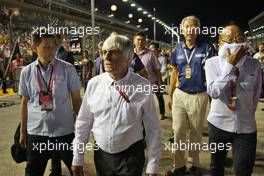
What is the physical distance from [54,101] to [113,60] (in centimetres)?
120

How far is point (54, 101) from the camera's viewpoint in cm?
355

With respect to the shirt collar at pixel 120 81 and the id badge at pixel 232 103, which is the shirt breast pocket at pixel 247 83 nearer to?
the id badge at pixel 232 103

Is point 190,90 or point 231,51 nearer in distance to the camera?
point 231,51

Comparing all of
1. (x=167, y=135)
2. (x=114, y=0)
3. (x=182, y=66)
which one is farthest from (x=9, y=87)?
(x=114, y=0)

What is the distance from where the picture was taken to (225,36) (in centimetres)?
330

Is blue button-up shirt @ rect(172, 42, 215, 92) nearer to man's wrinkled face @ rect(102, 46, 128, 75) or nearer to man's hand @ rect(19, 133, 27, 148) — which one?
man's hand @ rect(19, 133, 27, 148)

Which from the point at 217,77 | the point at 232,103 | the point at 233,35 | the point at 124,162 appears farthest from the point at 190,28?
the point at 124,162

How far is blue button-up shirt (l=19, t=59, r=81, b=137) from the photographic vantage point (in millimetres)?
3521

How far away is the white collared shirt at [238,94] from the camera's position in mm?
3238

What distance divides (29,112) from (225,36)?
6.51ft

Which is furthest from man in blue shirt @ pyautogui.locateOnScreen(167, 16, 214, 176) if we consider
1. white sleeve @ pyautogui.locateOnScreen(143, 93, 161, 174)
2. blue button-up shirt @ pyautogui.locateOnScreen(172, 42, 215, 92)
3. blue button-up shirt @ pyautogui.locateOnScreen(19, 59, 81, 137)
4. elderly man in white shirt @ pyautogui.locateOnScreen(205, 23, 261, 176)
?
white sleeve @ pyautogui.locateOnScreen(143, 93, 161, 174)

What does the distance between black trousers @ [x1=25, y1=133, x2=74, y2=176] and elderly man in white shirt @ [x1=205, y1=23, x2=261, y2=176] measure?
1448 millimetres

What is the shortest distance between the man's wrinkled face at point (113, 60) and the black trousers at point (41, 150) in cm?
126

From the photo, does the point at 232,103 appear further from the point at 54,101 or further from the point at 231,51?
the point at 54,101
